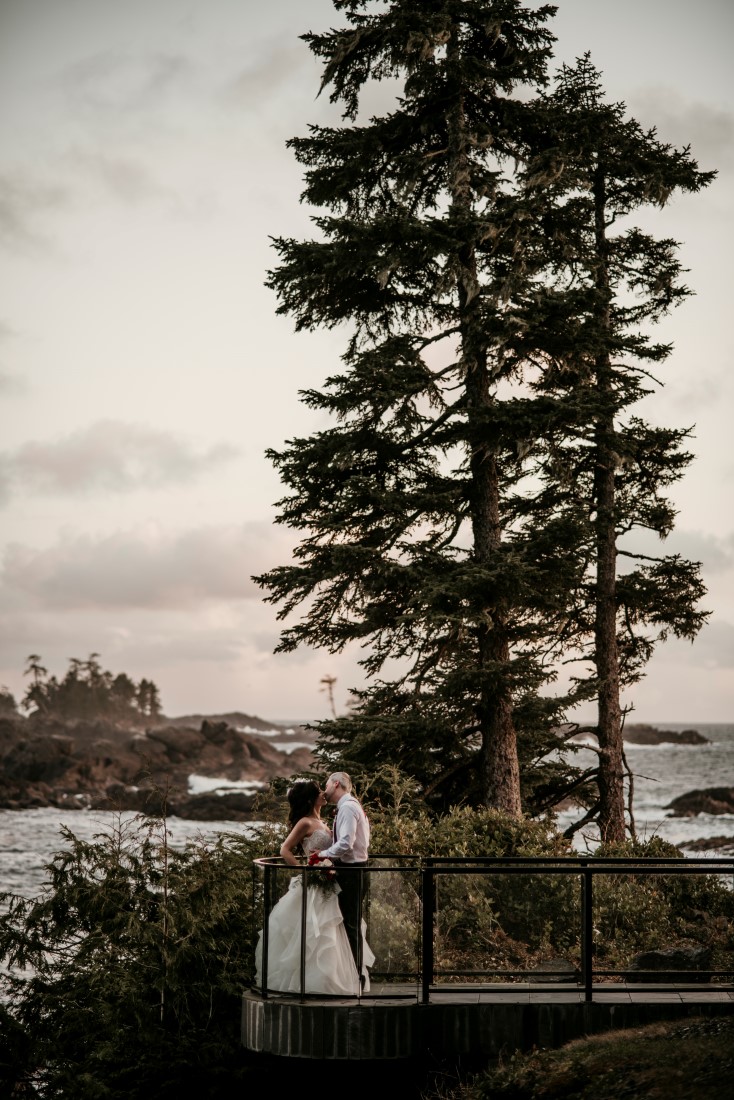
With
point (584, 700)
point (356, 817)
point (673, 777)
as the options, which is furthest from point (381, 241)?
point (673, 777)

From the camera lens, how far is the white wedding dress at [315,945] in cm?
1133

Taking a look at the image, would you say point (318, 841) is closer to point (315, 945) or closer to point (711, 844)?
point (315, 945)

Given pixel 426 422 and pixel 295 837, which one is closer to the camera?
pixel 295 837

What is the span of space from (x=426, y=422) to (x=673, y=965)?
10788mm

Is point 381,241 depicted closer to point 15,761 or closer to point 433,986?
point 433,986

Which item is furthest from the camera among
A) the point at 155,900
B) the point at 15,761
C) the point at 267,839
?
the point at 15,761

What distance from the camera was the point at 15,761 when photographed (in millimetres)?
91750

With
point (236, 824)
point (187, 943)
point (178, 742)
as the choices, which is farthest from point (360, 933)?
point (178, 742)

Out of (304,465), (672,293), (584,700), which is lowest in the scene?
(584,700)

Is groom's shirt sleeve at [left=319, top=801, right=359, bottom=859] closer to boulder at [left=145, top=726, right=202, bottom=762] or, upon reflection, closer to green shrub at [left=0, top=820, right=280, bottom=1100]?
green shrub at [left=0, top=820, right=280, bottom=1100]

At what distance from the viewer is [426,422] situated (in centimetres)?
2030

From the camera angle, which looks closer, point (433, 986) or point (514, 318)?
point (433, 986)

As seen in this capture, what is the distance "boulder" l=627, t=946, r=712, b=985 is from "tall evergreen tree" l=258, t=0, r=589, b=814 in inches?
279

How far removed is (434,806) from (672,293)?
40.9 ft
